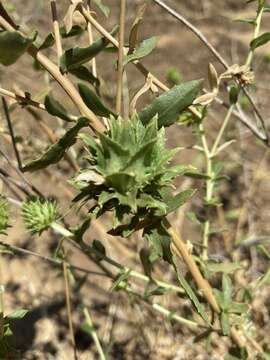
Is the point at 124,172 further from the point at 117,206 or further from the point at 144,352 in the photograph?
the point at 144,352

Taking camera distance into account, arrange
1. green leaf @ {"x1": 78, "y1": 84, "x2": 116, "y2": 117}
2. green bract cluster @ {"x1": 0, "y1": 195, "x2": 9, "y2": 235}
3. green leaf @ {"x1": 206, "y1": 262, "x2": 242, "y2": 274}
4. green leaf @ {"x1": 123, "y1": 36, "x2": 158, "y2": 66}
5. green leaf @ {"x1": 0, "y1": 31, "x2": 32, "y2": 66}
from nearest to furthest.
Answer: green leaf @ {"x1": 0, "y1": 31, "x2": 32, "y2": 66} < green leaf @ {"x1": 78, "y1": 84, "x2": 116, "y2": 117} < green leaf @ {"x1": 123, "y1": 36, "x2": 158, "y2": 66} < green bract cluster @ {"x1": 0, "y1": 195, "x2": 9, "y2": 235} < green leaf @ {"x1": 206, "y1": 262, "x2": 242, "y2": 274}

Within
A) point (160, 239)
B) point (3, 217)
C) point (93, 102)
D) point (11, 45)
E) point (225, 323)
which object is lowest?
point (225, 323)

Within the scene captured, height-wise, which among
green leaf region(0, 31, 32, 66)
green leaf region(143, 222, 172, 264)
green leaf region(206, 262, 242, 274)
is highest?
green leaf region(0, 31, 32, 66)

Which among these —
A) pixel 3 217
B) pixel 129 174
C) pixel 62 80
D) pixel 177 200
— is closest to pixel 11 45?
pixel 62 80

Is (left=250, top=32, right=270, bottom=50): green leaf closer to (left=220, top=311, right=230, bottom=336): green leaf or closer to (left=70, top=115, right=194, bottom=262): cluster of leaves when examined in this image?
(left=70, top=115, right=194, bottom=262): cluster of leaves

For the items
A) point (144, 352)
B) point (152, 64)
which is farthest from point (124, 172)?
point (152, 64)

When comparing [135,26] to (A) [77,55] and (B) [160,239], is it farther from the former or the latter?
(B) [160,239]

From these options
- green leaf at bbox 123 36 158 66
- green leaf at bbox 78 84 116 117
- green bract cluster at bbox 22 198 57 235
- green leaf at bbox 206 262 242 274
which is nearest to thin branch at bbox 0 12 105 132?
green leaf at bbox 78 84 116 117

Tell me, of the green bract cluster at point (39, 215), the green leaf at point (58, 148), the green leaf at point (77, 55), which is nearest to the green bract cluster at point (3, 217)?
the green bract cluster at point (39, 215)
